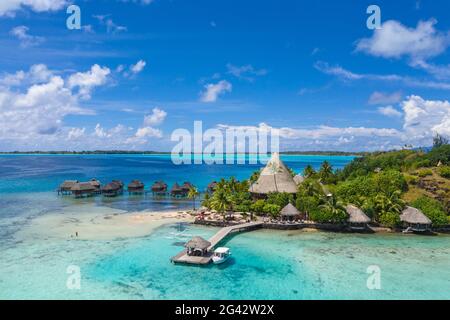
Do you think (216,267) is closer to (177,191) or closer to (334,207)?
(334,207)

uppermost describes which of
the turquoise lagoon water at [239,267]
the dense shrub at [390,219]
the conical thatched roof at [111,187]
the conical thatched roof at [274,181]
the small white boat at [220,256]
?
the conical thatched roof at [274,181]

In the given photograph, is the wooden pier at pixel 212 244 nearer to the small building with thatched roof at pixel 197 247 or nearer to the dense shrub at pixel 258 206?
the small building with thatched roof at pixel 197 247

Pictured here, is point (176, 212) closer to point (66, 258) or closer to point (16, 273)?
point (66, 258)

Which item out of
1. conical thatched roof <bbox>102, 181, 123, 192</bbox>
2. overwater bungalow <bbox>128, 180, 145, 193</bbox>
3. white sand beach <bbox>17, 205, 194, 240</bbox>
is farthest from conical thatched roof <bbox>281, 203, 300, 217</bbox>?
conical thatched roof <bbox>102, 181, 123, 192</bbox>

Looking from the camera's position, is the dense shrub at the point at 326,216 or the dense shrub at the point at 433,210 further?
the dense shrub at the point at 433,210

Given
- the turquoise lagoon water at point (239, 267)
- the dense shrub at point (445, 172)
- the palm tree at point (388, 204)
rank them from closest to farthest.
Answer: the turquoise lagoon water at point (239, 267), the palm tree at point (388, 204), the dense shrub at point (445, 172)

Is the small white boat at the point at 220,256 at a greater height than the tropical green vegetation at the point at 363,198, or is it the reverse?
the tropical green vegetation at the point at 363,198

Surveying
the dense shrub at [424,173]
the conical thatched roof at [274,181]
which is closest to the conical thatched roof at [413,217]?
the conical thatched roof at [274,181]
